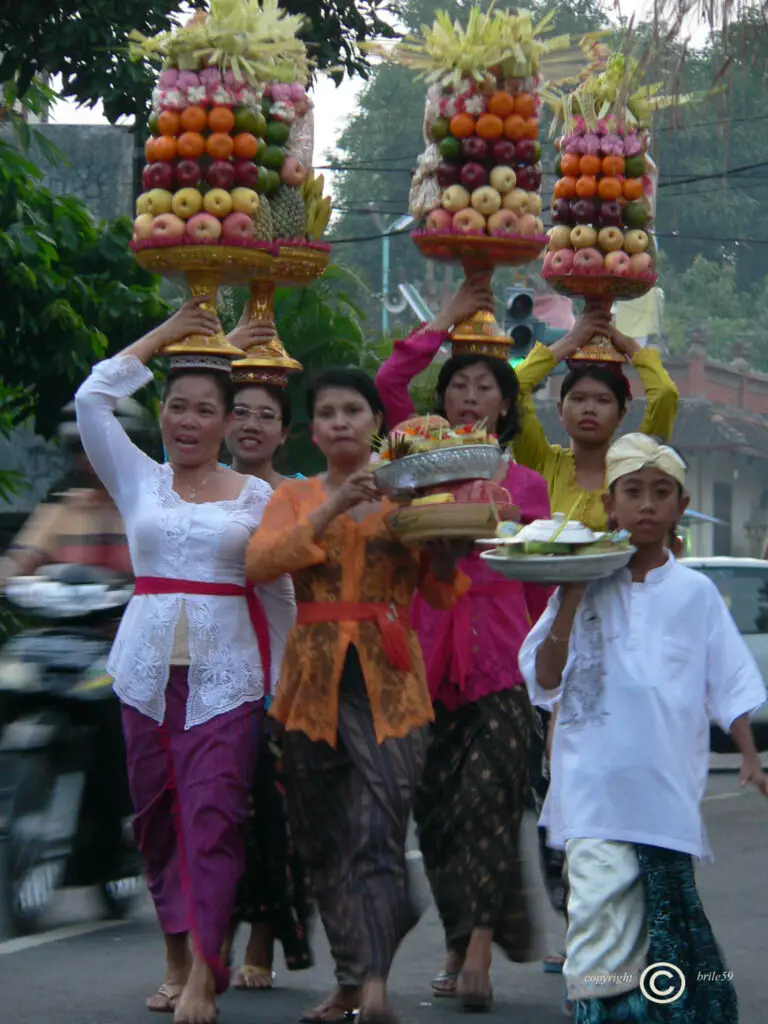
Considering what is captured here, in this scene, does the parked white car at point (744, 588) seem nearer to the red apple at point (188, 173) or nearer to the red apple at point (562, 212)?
the red apple at point (562, 212)

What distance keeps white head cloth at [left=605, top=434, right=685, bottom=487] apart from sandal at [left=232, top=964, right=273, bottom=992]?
2153 millimetres

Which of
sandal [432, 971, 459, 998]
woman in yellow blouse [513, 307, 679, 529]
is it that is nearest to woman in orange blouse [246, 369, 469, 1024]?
sandal [432, 971, 459, 998]

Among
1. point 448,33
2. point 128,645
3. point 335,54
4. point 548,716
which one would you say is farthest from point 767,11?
point 335,54

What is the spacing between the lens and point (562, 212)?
793cm

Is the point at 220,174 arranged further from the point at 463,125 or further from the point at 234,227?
the point at 463,125

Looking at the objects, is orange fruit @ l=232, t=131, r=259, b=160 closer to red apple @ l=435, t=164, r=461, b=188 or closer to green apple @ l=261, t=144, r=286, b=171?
green apple @ l=261, t=144, r=286, b=171

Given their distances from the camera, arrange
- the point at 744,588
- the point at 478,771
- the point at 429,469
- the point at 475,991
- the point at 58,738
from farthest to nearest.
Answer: the point at 744,588 < the point at 58,738 < the point at 478,771 < the point at 475,991 < the point at 429,469

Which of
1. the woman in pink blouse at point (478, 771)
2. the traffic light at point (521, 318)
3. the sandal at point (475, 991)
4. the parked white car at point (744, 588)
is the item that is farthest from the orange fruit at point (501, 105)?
the traffic light at point (521, 318)

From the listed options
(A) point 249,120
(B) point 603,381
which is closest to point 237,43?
(A) point 249,120

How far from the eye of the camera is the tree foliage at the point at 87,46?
12.5 meters

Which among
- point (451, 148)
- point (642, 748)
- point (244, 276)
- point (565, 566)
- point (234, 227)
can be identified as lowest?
point (642, 748)

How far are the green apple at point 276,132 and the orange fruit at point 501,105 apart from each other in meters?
0.76

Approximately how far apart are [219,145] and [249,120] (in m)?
0.16

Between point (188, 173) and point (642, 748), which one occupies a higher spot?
point (188, 173)
